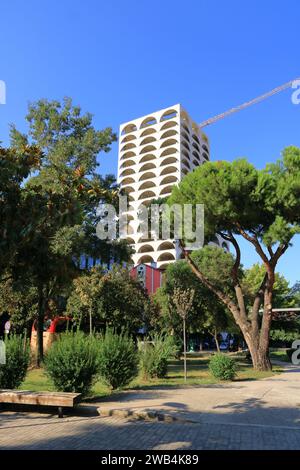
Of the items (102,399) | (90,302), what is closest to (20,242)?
(102,399)

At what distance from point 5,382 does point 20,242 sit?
4.51 meters

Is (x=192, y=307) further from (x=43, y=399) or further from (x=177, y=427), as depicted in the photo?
(x=177, y=427)

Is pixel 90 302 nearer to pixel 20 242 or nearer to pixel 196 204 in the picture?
pixel 196 204

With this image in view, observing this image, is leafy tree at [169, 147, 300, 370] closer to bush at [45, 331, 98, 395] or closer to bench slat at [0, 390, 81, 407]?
bush at [45, 331, 98, 395]

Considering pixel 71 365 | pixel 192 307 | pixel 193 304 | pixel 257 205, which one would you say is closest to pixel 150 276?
pixel 193 304

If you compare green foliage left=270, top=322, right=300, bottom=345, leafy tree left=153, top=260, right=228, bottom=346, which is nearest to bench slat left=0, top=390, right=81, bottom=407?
leafy tree left=153, top=260, right=228, bottom=346

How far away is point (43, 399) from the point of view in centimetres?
752

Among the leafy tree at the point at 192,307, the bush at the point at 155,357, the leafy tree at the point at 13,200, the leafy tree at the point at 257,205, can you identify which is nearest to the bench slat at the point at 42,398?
the leafy tree at the point at 13,200

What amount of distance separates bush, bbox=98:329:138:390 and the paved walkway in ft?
2.72

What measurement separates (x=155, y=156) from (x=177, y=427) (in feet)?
290

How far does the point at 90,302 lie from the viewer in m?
24.8

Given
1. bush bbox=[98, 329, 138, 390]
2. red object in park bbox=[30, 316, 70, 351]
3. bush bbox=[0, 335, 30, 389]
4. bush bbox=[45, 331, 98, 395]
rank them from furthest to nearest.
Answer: red object in park bbox=[30, 316, 70, 351] → bush bbox=[98, 329, 138, 390] → bush bbox=[0, 335, 30, 389] → bush bbox=[45, 331, 98, 395]

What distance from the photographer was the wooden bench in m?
7.32

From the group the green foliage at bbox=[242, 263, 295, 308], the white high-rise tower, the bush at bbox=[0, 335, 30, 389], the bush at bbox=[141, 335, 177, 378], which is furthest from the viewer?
the white high-rise tower
